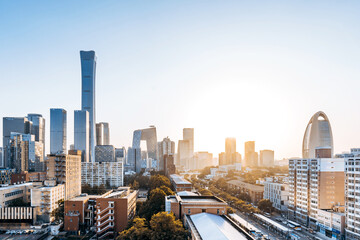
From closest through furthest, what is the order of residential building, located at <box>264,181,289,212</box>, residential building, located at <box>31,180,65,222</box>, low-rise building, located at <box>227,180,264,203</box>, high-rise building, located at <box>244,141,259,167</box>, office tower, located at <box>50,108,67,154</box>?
residential building, located at <box>31,180,65,222</box> < residential building, located at <box>264,181,289,212</box> < low-rise building, located at <box>227,180,264,203</box> < office tower, located at <box>50,108,67,154</box> < high-rise building, located at <box>244,141,259,167</box>

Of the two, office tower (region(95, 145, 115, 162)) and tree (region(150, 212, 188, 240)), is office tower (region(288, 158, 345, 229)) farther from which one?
office tower (region(95, 145, 115, 162))

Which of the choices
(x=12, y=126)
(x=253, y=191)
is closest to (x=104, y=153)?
(x=12, y=126)

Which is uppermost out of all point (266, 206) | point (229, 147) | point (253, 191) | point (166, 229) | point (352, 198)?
point (352, 198)

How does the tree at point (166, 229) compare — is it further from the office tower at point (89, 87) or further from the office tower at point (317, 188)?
the office tower at point (89, 87)

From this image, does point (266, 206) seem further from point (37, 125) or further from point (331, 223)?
point (37, 125)

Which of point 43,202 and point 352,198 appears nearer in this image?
point 352,198

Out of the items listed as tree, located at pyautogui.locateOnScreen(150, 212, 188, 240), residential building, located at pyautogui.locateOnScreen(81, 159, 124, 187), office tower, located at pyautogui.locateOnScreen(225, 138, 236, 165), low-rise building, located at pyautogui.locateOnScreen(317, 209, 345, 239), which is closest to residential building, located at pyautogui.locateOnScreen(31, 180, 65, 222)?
tree, located at pyautogui.locateOnScreen(150, 212, 188, 240)
